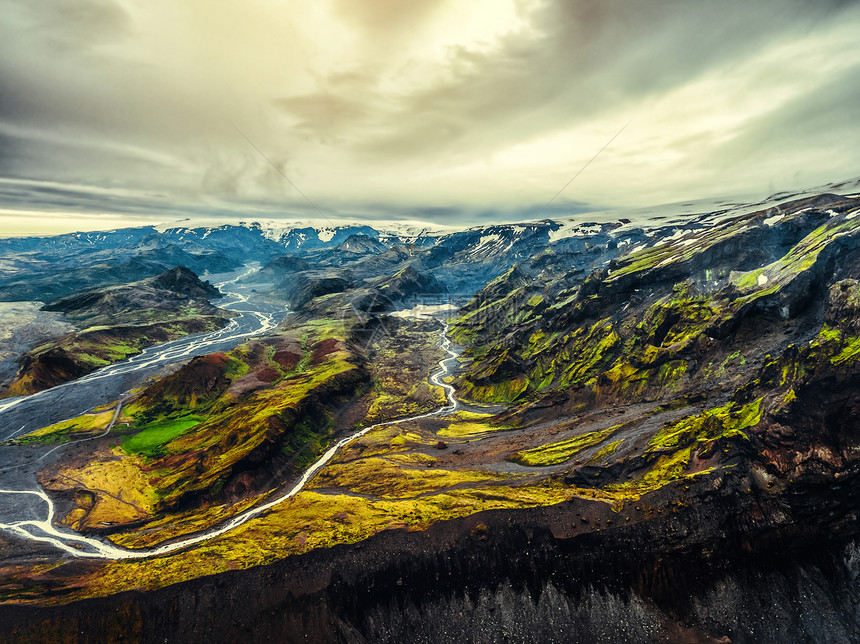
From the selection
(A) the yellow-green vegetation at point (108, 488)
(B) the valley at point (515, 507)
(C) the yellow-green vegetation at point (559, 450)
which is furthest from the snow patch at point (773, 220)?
(A) the yellow-green vegetation at point (108, 488)

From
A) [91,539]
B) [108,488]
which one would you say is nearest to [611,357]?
[91,539]

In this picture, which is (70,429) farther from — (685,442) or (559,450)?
(685,442)

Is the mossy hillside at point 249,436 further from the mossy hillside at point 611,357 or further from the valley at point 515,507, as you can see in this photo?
the mossy hillside at point 611,357

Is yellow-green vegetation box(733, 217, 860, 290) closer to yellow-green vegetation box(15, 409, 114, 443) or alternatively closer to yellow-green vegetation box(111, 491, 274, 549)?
yellow-green vegetation box(111, 491, 274, 549)

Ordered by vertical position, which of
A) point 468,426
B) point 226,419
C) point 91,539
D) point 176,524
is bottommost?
point 91,539

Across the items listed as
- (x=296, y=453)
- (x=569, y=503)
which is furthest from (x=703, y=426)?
(x=296, y=453)

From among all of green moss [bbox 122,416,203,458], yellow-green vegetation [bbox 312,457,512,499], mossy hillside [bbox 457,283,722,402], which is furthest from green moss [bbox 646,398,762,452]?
green moss [bbox 122,416,203,458]
